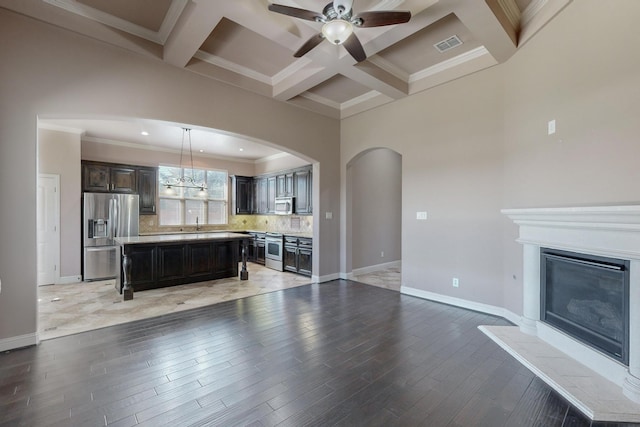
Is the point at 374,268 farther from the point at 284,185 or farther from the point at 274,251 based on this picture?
the point at 284,185

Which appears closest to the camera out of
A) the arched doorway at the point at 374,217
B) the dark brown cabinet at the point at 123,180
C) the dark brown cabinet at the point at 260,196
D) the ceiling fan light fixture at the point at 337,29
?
the ceiling fan light fixture at the point at 337,29

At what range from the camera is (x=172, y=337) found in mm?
3168

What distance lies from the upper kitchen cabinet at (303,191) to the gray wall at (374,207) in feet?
3.65

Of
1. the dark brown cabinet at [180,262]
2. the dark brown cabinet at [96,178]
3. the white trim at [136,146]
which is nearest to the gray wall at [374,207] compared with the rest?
the dark brown cabinet at [180,262]

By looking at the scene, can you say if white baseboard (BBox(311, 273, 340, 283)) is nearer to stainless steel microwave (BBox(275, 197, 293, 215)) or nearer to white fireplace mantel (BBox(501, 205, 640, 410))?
stainless steel microwave (BBox(275, 197, 293, 215))

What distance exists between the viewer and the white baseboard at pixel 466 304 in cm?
364

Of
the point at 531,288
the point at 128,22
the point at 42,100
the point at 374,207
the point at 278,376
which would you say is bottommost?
the point at 278,376

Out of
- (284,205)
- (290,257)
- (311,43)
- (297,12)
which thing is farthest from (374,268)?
(297,12)

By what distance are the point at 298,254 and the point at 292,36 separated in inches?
174

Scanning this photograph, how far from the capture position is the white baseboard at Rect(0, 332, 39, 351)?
2842 mm

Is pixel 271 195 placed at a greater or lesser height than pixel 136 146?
lesser

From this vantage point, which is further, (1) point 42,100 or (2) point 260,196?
(2) point 260,196

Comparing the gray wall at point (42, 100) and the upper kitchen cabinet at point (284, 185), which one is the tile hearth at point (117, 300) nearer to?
the gray wall at point (42, 100)

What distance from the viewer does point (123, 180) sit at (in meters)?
6.76
